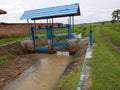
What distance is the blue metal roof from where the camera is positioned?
13786mm

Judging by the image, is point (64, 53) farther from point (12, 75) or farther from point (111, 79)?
point (111, 79)

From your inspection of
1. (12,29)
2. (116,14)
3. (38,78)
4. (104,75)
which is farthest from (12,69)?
(116,14)

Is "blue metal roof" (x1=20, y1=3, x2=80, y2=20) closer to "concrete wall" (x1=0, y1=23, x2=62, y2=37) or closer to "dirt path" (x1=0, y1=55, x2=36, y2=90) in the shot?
"concrete wall" (x1=0, y1=23, x2=62, y2=37)

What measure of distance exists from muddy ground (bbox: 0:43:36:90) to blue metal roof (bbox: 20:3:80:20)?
2628 millimetres

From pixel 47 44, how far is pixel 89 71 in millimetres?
9346

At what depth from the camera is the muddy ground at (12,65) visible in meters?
9.10

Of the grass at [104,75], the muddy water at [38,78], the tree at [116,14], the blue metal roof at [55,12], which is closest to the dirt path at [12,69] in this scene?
the muddy water at [38,78]

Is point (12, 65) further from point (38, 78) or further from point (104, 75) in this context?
point (104, 75)

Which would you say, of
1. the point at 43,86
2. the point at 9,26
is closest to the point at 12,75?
the point at 43,86

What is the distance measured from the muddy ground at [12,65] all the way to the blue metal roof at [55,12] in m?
2.63

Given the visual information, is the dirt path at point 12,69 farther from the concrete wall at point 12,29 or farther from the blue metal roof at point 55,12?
the concrete wall at point 12,29

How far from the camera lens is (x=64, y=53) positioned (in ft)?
47.6

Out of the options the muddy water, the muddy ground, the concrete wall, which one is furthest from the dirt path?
the concrete wall

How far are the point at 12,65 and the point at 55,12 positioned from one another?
17.3 feet
